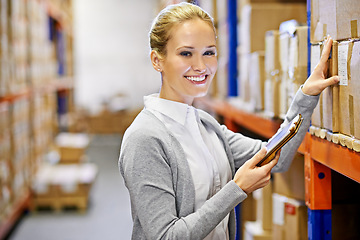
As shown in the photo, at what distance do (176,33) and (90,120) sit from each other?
11.8 meters

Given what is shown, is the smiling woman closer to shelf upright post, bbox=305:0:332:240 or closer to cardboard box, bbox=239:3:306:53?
shelf upright post, bbox=305:0:332:240

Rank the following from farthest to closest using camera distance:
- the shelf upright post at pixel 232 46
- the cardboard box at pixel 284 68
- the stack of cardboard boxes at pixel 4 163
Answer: the stack of cardboard boxes at pixel 4 163 → the shelf upright post at pixel 232 46 → the cardboard box at pixel 284 68

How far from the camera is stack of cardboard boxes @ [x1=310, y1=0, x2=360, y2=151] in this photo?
150cm

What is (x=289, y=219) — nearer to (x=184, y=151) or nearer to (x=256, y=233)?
(x=256, y=233)

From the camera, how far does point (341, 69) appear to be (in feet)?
5.25

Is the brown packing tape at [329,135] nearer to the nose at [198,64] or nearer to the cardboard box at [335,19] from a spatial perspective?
the cardboard box at [335,19]

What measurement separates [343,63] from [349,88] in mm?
96

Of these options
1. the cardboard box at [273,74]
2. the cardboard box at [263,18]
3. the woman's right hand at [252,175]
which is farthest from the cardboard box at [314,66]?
the cardboard box at [263,18]

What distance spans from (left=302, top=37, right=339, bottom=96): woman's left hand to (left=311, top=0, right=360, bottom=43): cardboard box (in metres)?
0.06

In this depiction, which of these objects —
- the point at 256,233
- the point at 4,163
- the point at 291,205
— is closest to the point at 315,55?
the point at 291,205

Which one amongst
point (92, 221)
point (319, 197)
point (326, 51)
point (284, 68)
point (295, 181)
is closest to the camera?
point (326, 51)

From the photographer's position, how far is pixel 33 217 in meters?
6.06

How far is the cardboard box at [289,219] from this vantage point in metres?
2.50

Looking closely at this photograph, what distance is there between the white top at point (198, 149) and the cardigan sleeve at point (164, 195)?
56 mm
